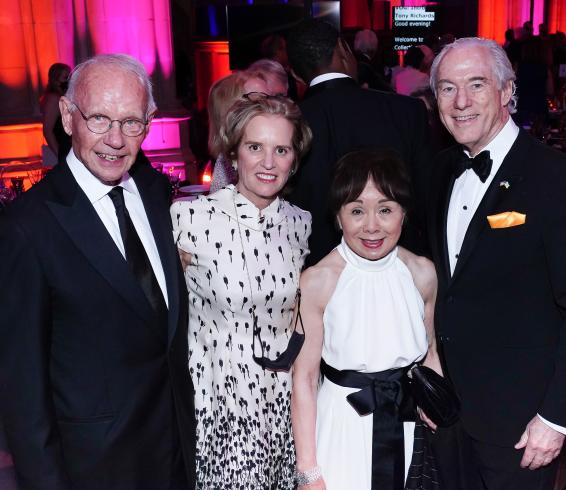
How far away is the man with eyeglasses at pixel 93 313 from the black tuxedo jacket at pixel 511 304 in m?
0.87

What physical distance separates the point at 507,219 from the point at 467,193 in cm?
24

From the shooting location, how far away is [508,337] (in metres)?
2.22

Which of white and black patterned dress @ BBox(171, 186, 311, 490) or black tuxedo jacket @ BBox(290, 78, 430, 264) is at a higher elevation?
black tuxedo jacket @ BBox(290, 78, 430, 264)

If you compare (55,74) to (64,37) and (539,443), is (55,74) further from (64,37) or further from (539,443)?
(539,443)

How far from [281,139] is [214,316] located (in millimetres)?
621

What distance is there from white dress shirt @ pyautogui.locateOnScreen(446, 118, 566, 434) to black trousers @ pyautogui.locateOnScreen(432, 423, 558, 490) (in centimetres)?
59

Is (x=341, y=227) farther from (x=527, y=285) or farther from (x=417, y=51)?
(x=417, y=51)

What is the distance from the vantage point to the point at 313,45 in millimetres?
3184

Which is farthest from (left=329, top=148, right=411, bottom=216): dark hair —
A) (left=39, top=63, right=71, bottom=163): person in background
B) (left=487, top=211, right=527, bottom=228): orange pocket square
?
(left=39, top=63, right=71, bottom=163): person in background

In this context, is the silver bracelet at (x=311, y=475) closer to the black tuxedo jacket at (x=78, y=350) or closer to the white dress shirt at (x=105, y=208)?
the black tuxedo jacket at (x=78, y=350)

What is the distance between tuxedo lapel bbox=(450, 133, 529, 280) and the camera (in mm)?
2139

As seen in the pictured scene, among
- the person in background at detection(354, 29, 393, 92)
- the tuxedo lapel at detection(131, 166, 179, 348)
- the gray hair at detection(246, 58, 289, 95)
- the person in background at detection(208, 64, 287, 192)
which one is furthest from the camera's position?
the person in background at detection(354, 29, 393, 92)

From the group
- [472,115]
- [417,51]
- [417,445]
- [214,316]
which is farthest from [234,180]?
[417,51]

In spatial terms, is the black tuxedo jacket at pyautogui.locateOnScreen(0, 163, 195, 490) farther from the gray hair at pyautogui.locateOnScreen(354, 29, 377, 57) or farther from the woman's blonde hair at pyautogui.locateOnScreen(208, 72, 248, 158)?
the gray hair at pyautogui.locateOnScreen(354, 29, 377, 57)
